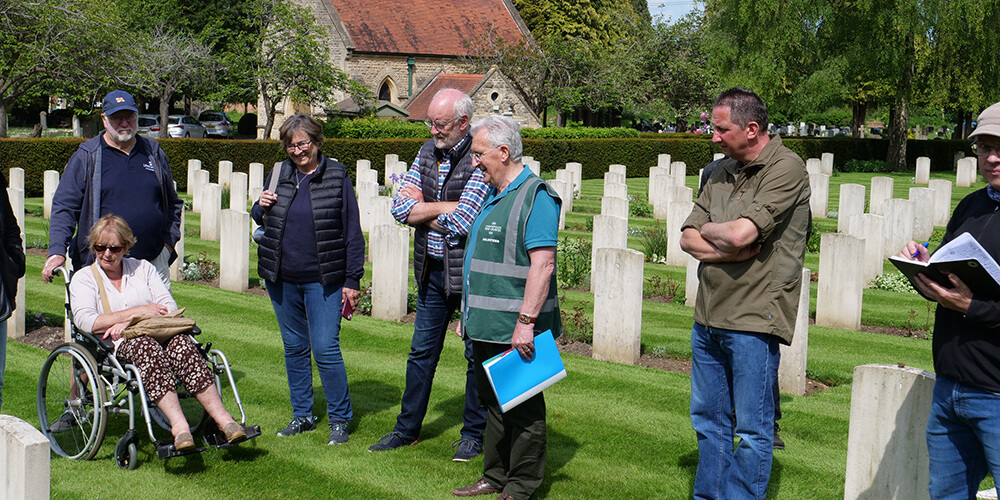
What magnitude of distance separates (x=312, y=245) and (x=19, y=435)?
9.16 ft

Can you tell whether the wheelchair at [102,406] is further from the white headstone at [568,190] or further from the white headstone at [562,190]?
the white headstone at [568,190]

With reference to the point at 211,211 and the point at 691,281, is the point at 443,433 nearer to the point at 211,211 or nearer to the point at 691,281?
the point at 691,281

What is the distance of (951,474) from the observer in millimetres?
3514

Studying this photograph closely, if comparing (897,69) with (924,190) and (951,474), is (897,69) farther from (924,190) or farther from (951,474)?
(951,474)

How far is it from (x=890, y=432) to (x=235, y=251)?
8.58 m

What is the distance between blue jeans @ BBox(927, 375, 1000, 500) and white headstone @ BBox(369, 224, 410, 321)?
21.3 ft

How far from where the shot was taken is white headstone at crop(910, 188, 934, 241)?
14734mm

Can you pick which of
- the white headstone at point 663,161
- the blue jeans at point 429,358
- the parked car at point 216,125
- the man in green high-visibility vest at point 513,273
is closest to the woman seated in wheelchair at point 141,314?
the blue jeans at point 429,358

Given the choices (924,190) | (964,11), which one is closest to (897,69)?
(964,11)

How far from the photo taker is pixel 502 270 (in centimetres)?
460

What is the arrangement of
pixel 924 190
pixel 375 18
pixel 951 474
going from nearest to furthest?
1. pixel 951 474
2. pixel 924 190
3. pixel 375 18

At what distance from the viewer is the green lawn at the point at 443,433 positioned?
5137mm

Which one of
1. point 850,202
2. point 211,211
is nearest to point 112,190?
point 211,211

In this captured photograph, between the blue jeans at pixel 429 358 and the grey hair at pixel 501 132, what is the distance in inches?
42.0
